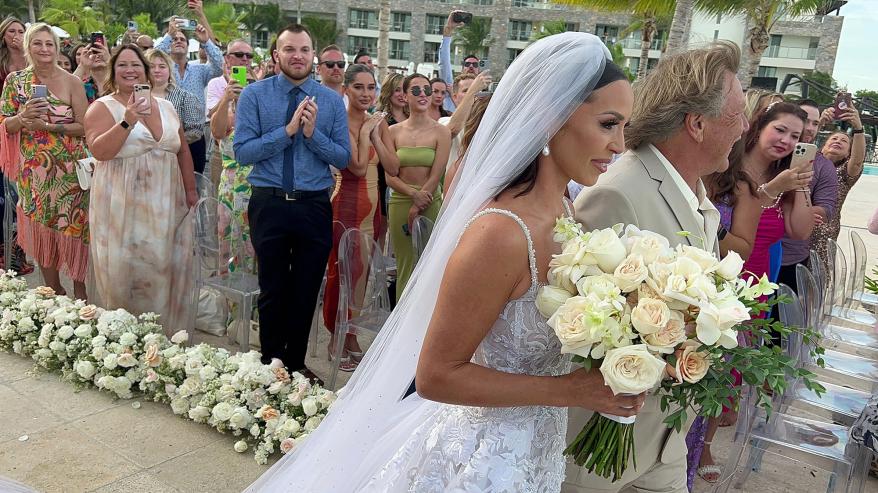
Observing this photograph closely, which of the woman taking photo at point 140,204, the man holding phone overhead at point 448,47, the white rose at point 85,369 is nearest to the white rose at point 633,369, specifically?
the white rose at point 85,369

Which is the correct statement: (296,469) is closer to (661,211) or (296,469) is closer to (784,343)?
(661,211)

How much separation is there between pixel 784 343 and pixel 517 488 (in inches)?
91.1

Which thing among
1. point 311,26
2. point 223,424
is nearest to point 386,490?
point 223,424

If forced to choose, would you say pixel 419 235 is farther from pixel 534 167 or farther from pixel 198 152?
A: pixel 198 152

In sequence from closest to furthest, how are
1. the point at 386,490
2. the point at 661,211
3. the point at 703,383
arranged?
the point at 703,383 → the point at 386,490 → the point at 661,211

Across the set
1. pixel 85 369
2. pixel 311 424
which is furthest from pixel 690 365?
pixel 85 369

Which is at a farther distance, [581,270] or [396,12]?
[396,12]

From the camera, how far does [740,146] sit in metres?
3.67

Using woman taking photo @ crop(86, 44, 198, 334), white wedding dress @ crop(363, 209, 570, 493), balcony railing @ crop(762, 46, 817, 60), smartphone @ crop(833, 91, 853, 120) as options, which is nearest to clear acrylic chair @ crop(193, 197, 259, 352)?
woman taking photo @ crop(86, 44, 198, 334)

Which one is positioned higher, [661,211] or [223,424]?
[661,211]

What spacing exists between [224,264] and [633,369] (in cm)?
416

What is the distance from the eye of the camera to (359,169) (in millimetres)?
5359

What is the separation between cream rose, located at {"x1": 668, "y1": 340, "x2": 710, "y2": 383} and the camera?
5.35 feet

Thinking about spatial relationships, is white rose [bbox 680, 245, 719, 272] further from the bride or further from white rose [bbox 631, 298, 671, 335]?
the bride
